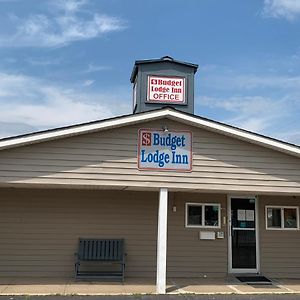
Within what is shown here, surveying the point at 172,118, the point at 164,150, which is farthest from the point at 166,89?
the point at 164,150

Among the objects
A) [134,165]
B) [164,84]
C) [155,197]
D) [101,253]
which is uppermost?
[164,84]

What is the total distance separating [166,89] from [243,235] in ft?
16.5

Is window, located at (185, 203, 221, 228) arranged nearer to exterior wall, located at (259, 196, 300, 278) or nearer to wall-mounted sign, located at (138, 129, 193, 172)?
exterior wall, located at (259, 196, 300, 278)

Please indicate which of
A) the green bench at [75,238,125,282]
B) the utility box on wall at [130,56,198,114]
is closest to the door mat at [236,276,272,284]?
the green bench at [75,238,125,282]

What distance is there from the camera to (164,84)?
13.8 metres

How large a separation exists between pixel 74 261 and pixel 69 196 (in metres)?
1.51

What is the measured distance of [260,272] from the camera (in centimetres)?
1111

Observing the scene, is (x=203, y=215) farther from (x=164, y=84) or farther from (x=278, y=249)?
(x=164, y=84)

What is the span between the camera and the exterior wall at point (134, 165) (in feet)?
28.8

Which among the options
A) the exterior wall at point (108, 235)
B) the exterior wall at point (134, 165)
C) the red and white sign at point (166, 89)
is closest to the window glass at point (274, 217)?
the exterior wall at point (108, 235)

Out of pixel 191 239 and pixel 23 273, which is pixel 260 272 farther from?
pixel 23 273

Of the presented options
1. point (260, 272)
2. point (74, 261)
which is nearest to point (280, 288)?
point (260, 272)

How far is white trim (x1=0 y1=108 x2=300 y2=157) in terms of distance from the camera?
28.8 ft

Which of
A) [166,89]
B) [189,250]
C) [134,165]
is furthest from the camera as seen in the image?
[166,89]
